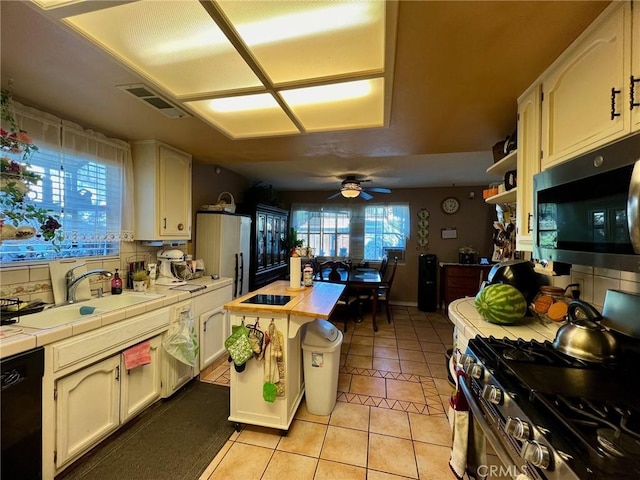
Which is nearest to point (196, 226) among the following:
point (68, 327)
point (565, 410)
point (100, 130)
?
point (100, 130)

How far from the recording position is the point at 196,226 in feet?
10.7

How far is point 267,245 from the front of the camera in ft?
14.3

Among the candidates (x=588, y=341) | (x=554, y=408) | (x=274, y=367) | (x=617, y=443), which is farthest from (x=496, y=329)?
(x=274, y=367)

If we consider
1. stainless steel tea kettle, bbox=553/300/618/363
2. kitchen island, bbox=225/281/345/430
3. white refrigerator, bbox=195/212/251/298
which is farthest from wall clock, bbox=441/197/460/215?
stainless steel tea kettle, bbox=553/300/618/363

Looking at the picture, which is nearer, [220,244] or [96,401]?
[96,401]

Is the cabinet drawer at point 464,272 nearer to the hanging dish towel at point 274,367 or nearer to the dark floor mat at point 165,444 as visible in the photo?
the hanging dish towel at point 274,367

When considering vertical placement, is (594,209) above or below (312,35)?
below

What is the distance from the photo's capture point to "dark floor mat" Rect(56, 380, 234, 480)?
1.53 meters

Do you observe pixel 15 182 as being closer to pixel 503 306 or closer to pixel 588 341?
pixel 503 306

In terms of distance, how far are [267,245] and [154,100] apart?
2.87 metres

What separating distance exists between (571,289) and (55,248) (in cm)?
326

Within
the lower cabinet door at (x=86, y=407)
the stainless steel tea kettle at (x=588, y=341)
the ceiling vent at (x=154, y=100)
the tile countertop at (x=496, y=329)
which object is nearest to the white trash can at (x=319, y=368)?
the tile countertop at (x=496, y=329)

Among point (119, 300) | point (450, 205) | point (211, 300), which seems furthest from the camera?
point (450, 205)

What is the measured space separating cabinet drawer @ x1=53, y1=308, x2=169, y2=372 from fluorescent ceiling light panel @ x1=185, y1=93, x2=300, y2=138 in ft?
4.76
